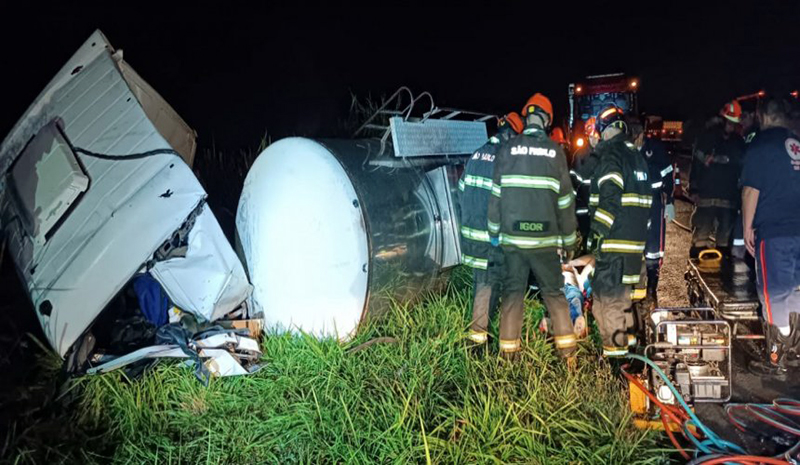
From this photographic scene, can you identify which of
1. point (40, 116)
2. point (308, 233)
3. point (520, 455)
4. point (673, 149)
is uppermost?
point (40, 116)

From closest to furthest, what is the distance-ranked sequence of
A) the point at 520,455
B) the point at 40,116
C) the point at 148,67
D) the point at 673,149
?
the point at 520,455
the point at 40,116
the point at 148,67
the point at 673,149

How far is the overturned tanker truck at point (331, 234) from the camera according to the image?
14.6 ft

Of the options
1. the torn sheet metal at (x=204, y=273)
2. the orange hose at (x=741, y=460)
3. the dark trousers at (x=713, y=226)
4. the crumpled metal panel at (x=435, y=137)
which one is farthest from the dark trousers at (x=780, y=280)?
the torn sheet metal at (x=204, y=273)

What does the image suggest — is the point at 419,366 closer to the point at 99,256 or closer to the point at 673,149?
the point at 99,256

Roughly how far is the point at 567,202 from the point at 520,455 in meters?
2.04

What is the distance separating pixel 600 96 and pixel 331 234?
10313 millimetres

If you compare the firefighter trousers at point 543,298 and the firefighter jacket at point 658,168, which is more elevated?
the firefighter jacket at point 658,168

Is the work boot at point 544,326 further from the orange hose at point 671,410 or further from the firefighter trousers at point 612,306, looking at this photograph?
the orange hose at point 671,410

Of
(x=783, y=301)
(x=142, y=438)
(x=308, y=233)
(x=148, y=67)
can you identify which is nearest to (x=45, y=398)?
(x=142, y=438)

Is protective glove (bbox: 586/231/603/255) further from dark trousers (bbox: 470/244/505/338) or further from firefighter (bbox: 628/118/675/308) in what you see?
firefighter (bbox: 628/118/675/308)

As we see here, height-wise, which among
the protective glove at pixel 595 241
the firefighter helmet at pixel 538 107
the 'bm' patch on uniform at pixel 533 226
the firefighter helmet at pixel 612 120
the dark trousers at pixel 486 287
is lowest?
the dark trousers at pixel 486 287

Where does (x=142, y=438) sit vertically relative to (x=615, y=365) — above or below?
above

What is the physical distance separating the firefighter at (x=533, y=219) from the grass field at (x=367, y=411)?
1.00 ft

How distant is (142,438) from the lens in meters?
3.48
